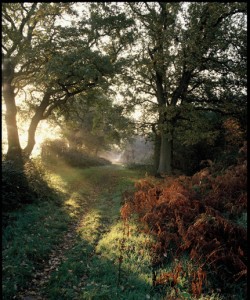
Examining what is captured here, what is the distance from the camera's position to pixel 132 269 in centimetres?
706

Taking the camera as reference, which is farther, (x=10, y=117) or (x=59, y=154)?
(x=59, y=154)

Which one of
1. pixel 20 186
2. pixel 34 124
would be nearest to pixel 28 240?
pixel 20 186

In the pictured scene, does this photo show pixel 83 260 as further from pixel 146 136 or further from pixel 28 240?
pixel 146 136

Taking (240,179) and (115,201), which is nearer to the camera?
(240,179)

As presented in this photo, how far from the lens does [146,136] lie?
28297 mm

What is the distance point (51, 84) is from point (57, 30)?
144 inches

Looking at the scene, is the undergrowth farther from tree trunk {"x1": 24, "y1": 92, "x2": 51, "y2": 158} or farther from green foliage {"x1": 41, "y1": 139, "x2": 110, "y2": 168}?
green foliage {"x1": 41, "y1": 139, "x2": 110, "y2": 168}

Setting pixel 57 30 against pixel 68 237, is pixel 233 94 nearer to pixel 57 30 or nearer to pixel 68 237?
pixel 57 30

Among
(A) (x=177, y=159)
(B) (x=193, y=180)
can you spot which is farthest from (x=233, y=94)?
(B) (x=193, y=180)

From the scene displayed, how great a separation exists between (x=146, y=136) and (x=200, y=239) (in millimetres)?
21030

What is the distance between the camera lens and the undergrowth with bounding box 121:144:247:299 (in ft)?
20.7

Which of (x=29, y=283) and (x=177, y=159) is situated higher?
(x=177, y=159)

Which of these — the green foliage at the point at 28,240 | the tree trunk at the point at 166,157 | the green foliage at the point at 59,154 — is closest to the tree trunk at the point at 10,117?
the green foliage at the point at 28,240

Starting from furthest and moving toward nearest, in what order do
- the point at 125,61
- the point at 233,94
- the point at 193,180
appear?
1. the point at 233,94
2. the point at 125,61
3. the point at 193,180
